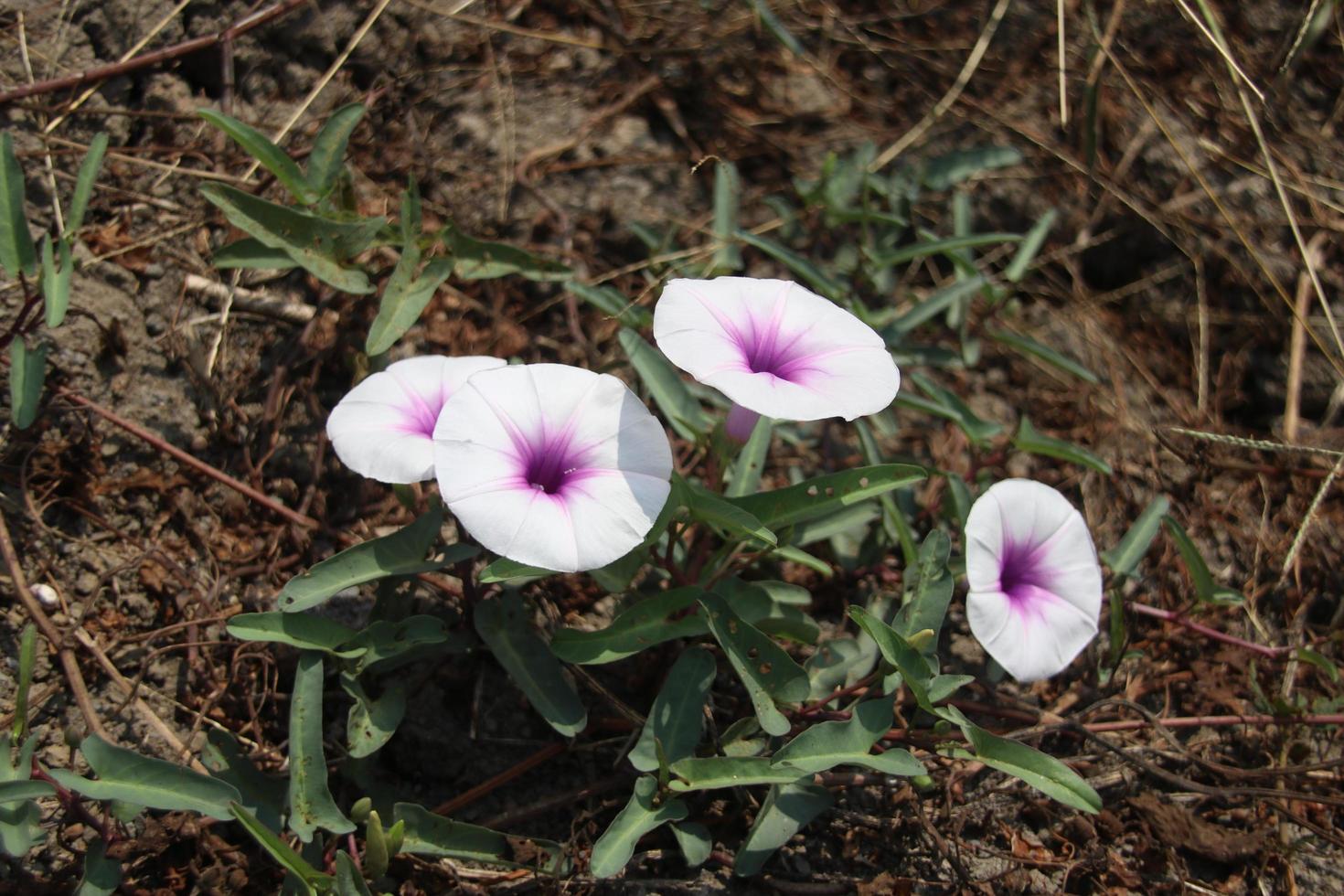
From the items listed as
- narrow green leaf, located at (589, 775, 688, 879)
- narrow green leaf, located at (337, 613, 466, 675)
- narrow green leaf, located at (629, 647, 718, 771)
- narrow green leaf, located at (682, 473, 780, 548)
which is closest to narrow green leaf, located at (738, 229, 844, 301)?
narrow green leaf, located at (682, 473, 780, 548)

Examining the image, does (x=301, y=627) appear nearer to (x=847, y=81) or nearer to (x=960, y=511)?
(x=960, y=511)

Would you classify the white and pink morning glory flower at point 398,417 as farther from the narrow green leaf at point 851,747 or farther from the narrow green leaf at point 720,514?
the narrow green leaf at point 851,747

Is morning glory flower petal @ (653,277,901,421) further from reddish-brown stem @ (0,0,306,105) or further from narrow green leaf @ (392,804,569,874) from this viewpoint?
reddish-brown stem @ (0,0,306,105)

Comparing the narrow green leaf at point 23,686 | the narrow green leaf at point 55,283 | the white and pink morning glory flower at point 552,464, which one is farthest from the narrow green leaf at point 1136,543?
the narrow green leaf at point 55,283

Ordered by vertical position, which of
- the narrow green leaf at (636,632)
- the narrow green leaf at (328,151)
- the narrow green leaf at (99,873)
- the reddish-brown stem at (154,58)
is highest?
the reddish-brown stem at (154,58)

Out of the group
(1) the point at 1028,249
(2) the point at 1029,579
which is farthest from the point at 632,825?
(1) the point at 1028,249

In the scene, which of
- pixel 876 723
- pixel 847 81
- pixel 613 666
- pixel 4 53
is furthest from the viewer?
pixel 847 81

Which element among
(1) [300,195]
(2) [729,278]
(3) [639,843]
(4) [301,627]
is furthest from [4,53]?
(3) [639,843]
